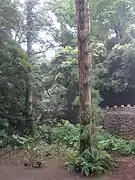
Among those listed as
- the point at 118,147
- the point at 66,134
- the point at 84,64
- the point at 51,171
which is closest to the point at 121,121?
the point at 66,134

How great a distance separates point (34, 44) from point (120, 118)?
25.3ft

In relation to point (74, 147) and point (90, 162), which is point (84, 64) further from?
point (74, 147)

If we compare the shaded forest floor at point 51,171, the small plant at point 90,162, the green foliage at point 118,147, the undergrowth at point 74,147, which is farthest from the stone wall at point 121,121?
the small plant at point 90,162

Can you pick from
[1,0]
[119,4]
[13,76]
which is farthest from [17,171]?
[119,4]

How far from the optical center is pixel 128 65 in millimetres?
14578

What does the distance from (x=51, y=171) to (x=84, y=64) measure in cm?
310

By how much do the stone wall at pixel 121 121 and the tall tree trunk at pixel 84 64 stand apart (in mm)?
4779

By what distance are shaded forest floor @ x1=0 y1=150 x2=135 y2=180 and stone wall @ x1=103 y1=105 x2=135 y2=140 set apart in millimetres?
3168

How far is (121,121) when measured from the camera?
12906 mm

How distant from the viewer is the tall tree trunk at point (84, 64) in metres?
8.03

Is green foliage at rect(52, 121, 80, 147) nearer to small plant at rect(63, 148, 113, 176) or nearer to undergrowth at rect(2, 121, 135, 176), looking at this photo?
undergrowth at rect(2, 121, 135, 176)

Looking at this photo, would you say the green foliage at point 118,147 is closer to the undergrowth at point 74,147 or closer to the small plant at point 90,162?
the undergrowth at point 74,147

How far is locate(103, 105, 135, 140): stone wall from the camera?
1234 centimetres

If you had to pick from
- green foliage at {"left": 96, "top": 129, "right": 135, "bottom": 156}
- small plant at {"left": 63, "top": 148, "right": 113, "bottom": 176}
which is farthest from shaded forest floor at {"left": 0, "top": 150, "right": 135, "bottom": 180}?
green foliage at {"left": 96, "top": 129, "right": 135, "bottom": 156}
